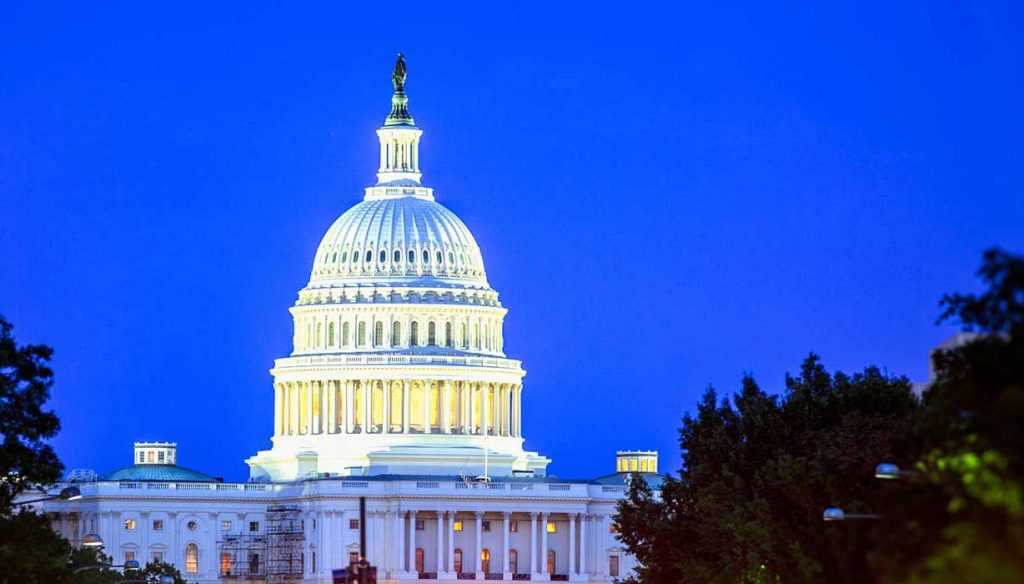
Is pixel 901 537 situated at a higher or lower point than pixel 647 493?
lower

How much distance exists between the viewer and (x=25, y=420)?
10225 centimetres

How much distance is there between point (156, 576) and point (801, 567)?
8175 cm

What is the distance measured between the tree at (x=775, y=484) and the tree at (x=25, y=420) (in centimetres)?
2311

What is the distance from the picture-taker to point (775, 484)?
114m

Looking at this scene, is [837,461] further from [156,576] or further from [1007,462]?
[156,576]

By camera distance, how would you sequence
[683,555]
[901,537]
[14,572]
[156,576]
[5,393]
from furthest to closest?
[156,576]
[683,555]
[5,393]
[14,572]
[901,537]

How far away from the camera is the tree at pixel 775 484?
99.0m

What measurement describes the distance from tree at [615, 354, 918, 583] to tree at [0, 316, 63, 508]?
75.8 feet

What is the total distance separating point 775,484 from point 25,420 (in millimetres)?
26907

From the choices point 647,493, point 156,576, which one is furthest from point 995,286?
point 156,576

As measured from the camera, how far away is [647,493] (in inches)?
5979

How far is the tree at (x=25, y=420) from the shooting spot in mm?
101312

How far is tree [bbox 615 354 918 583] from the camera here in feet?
325

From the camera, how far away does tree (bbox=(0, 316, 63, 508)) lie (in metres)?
101
